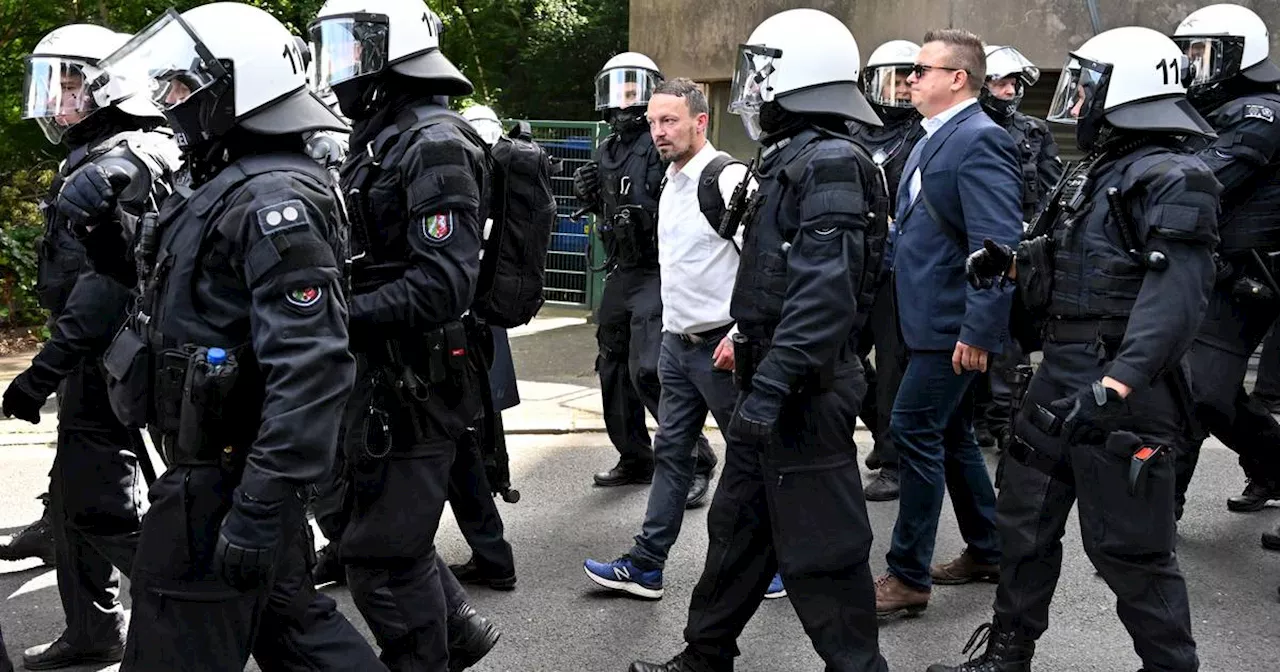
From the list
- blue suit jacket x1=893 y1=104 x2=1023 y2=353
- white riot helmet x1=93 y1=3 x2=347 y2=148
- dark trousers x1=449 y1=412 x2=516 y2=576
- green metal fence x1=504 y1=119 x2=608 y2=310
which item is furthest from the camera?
green metal fence x1=504 y1=119 x2=608 y2=310

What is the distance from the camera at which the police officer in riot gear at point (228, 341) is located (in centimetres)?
298

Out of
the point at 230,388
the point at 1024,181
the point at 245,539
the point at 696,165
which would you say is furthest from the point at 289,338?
the point at 1024,181

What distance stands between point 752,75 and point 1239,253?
2.61 meters

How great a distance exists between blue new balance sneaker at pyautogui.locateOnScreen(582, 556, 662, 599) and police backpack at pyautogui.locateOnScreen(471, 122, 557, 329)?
1.28 meters

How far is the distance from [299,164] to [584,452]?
4466 millimetres

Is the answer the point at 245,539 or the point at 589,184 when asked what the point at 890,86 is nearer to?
the point at 589,184

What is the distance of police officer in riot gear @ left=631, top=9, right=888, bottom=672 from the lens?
3846 millimetres

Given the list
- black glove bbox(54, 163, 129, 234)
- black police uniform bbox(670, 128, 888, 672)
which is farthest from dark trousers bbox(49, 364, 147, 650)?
black police uniform bbox(670, 128, 888, 672)

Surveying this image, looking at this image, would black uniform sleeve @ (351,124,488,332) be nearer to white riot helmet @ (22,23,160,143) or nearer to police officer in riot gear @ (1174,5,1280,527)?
white riot helmet @ (22,23,160,143)

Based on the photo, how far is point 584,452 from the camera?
7543mm

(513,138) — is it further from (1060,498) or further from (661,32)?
(661,32)

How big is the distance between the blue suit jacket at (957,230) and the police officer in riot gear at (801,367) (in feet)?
2.28

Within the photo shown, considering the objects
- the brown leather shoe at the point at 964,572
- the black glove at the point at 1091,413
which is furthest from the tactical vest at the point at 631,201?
the black glove at the point at 1091,413

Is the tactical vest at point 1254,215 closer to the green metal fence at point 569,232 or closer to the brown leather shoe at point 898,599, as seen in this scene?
the brown leather shoe at point 898,599
